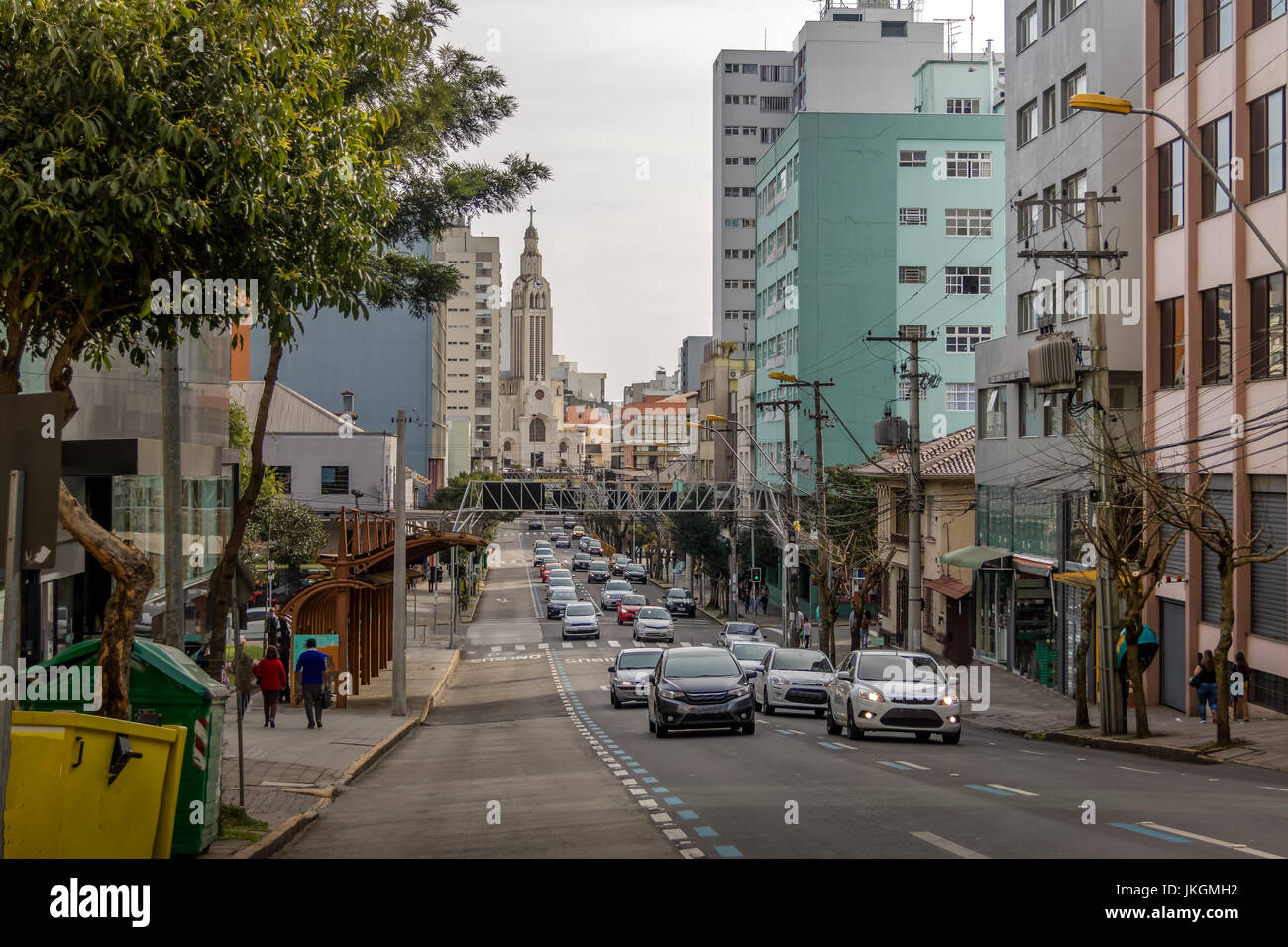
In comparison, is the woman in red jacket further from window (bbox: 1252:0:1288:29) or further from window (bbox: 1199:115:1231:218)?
window (bbox: 1252:0:1288:29)

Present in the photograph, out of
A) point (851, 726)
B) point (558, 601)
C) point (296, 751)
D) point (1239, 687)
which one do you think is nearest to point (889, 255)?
point (558, 601)

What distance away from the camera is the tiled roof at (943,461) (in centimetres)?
4719

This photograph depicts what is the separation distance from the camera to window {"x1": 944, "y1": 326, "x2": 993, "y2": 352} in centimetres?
7219

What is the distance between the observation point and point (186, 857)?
10.7m

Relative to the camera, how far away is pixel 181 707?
35.8ft

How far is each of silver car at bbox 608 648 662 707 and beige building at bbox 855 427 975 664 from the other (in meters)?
12.9

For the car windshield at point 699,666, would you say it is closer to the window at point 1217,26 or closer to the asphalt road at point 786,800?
the asphalt road at point 786,800

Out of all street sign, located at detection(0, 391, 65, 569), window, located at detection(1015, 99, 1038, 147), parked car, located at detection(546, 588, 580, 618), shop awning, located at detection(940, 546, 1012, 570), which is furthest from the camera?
parked car, located at detection(546, 588, 580, 618)

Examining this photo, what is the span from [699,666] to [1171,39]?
1809 cm

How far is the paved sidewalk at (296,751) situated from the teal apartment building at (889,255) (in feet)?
136

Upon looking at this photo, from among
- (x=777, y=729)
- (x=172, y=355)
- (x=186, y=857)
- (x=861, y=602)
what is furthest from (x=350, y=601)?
(x=186, y=857)

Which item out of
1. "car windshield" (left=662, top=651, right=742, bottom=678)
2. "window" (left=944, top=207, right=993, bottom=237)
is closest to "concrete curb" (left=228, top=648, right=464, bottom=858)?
"car windshield" (left=662, top=651, right=742, bottom=678)

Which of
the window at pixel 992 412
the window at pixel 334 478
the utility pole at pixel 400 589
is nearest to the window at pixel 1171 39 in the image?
the window at pixel 992 412

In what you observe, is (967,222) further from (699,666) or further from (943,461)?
(699,666)
